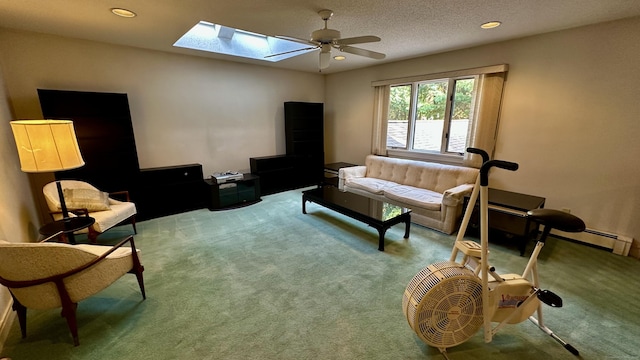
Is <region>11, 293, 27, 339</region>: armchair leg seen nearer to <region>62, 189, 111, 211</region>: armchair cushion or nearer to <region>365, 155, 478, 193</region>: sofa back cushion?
<region>62, 189, 111, 211</region>: armchair cushion

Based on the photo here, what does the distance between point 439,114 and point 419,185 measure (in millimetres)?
1222

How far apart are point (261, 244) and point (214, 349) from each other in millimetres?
1421

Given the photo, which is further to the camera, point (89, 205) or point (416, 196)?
point (416, 196)

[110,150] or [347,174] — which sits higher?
[110,150]

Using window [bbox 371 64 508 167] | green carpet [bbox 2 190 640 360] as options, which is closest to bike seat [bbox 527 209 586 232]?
Result: green carpet [bbox 2 190 640 360]

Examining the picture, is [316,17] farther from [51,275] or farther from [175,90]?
[51,275]

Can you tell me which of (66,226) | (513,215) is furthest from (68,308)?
(513,215)

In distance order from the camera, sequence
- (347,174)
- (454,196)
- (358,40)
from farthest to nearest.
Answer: (347,174)
(454,196)
(358,40)

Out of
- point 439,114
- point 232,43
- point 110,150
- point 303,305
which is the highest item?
point 232,43

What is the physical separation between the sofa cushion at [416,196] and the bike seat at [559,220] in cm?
182

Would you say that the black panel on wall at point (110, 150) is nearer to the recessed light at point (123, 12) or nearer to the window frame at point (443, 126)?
the recessed light at point (123, 12)

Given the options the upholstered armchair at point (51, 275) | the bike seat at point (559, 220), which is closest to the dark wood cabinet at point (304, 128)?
the upholstered armchair at point (51, 275)

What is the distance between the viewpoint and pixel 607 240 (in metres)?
2.81

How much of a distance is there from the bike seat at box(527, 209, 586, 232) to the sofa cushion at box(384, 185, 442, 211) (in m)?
1.82
